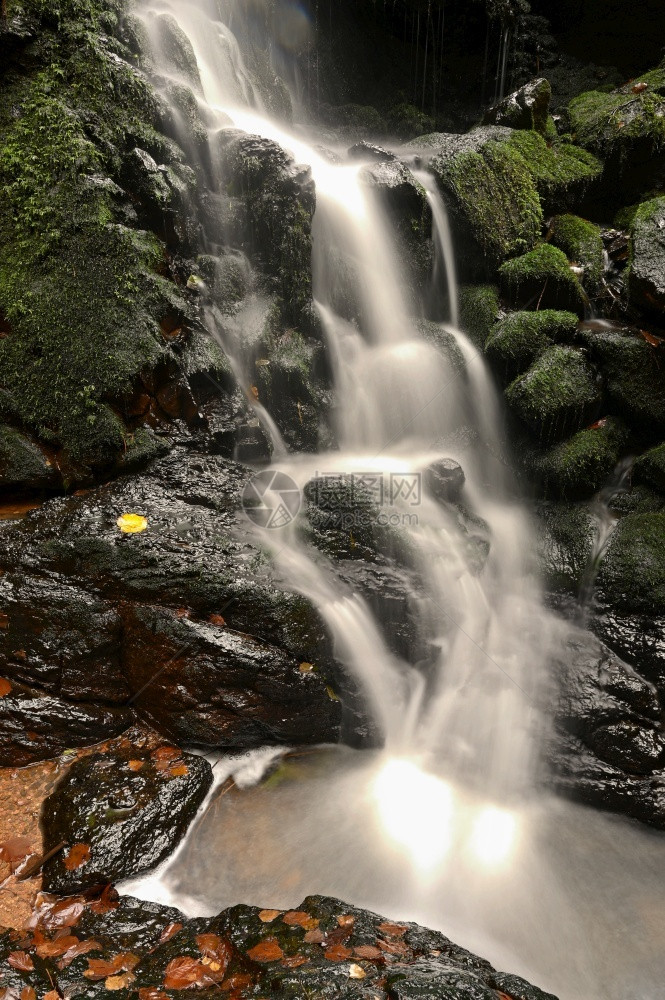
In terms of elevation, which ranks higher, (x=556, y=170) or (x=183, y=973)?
(x=556, y=170)

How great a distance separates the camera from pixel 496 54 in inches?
429

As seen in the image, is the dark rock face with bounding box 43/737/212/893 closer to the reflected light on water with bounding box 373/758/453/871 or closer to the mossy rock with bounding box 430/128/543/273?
the reflected light on water with bounding box 373/758/453/871

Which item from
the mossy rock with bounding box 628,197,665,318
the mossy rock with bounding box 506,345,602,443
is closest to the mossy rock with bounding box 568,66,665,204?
the mossy rock with bounding box 628,197,665,318

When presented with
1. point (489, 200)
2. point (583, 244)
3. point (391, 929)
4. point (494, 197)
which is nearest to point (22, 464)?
point (391, 929)

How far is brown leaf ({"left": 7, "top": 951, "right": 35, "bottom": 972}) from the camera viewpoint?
233 centimetres

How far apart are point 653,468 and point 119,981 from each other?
5919mm

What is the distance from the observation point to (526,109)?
8242mm

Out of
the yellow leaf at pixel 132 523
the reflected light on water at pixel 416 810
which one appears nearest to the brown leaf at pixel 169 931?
the reflected light on water at pixel 416 810

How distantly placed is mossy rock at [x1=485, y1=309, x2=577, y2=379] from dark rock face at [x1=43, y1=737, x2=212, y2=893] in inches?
209

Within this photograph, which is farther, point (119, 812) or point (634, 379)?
point (634, 379)

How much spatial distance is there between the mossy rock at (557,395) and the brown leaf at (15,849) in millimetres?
5768

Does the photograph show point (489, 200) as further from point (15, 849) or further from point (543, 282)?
point (15, 849)

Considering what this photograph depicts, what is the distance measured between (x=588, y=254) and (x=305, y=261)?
3.94 m

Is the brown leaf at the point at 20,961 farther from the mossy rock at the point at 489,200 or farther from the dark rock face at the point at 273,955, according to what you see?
the mossy rock at the point at 489,200
